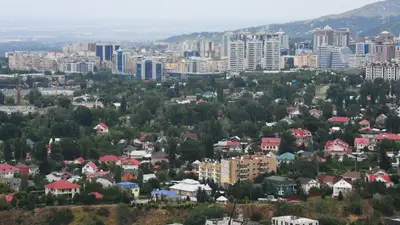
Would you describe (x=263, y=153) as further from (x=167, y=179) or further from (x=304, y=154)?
(x=167, y=179)

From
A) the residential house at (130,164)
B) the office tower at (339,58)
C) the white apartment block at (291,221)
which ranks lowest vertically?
the residential house at (130,164)

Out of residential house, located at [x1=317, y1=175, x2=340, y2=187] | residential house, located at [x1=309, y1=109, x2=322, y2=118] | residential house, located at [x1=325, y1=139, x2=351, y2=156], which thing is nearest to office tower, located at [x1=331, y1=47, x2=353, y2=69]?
residential house, located at [x1=309, y1=109, x2=322, y2=118]

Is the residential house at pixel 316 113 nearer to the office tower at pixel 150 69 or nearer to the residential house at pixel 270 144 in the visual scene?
the residential house at pixel 270 144

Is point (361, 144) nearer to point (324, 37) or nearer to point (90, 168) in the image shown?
point (90, 168)

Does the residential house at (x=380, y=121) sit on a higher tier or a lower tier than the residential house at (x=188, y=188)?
higher

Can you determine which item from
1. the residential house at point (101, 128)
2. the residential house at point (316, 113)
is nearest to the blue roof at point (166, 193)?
the residential house at point (101, 128)

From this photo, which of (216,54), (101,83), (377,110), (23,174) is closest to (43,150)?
(23,174)

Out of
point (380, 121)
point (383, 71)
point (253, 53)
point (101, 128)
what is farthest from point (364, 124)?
point (253, 53)

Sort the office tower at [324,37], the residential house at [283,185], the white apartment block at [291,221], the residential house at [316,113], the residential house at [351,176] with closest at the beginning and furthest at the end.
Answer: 1. the white apartment block at [291,221]
2. the residential house at [283,185]
3. the residential house at [351,176]
4. the residential house at [316,113]
5. the office tower at [324,37]
